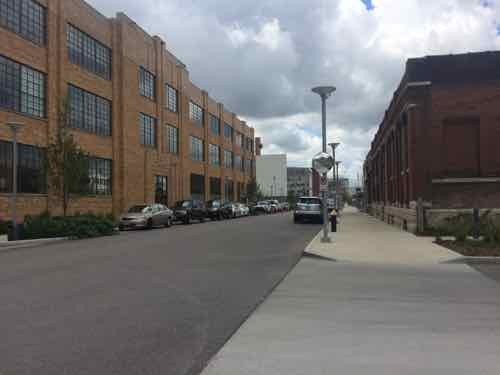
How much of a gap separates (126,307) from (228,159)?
201 feet

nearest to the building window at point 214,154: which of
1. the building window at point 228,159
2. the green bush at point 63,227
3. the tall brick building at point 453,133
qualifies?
the building window at point 228,159

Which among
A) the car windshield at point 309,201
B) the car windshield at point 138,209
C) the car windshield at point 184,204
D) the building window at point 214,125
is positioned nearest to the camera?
the car windshield at point 138,209

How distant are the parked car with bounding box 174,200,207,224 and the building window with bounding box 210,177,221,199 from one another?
2310cm

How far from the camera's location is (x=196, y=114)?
5522 centimetres

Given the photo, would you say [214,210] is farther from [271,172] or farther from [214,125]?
[271,172]

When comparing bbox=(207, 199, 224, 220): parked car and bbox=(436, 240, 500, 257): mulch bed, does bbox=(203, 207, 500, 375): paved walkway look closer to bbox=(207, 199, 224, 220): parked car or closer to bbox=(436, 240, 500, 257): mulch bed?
bbox=(436, 240, 500, 257): mulch bed

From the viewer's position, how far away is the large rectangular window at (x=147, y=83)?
40.6 m

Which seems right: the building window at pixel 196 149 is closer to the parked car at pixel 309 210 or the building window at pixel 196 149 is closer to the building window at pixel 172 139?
the building window at pixel 172 139

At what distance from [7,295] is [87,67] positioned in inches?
1079

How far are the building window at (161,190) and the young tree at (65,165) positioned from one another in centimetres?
1846

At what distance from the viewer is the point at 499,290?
884 cm

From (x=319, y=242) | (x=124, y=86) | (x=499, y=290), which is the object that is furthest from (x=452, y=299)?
(x=124, y=86)

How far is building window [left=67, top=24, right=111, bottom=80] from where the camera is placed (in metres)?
31.5

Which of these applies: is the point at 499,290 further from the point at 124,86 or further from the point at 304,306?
the point at 124,86
